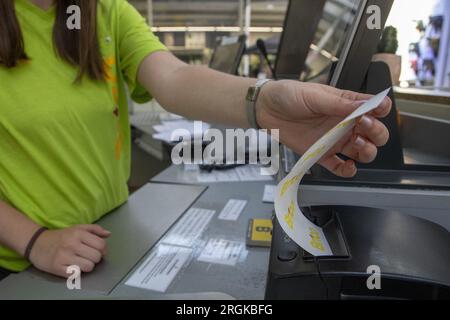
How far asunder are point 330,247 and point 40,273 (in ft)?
1.81

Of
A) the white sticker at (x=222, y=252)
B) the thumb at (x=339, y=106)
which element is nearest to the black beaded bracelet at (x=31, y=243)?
the white sticker at (x=222, y=252)

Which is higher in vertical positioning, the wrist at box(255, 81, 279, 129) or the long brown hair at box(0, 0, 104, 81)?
the long brown hair at box(0, 0, 104, 81)

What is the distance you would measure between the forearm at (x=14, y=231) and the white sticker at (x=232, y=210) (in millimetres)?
425

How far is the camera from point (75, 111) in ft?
2.53

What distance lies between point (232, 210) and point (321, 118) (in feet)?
1.44

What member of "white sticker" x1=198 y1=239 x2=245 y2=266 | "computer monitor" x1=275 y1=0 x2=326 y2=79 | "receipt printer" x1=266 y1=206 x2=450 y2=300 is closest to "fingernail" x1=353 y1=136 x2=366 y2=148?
"receipt printer" x1=266 y1=206 x2=450 y2=300

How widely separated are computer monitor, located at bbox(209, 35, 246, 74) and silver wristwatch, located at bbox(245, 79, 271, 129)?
1.08m

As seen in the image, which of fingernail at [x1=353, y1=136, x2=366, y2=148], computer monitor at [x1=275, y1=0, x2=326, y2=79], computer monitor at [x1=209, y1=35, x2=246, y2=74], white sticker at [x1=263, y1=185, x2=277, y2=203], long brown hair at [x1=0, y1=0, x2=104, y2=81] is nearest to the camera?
fingernail at [x1=353, y1=136, x2=366, y2=148]

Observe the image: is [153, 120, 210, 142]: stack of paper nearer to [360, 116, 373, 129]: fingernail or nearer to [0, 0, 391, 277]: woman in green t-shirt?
[0, 0, 391, 277]: woman in green t-shirt

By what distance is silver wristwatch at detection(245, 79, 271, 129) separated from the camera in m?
0.62

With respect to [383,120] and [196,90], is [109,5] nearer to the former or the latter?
[196,90]

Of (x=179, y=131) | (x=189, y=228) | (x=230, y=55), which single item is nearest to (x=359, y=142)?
(x=189, y=228)

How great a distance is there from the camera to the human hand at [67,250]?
639 mm
